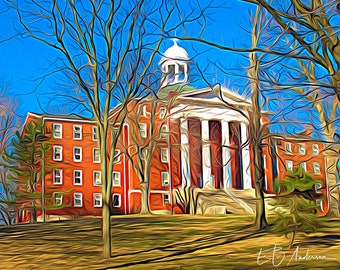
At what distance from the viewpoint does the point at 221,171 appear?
67.8 ft

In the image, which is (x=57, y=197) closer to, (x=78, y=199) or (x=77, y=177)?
(x=78, y=199)

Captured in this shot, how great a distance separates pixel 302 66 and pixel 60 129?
949 cm

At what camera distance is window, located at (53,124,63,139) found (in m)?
19.9

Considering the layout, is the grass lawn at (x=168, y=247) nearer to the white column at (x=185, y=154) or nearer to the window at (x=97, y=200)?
the window at (x=97, y=200)

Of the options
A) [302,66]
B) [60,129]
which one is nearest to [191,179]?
[60,129]

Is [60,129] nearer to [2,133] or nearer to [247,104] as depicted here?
[2,133]

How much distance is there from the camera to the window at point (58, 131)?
19.9 m

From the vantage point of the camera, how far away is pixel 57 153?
20156 millimetres

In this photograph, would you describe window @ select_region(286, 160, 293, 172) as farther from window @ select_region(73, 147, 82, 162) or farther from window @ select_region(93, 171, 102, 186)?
window @ select_region(73, 147, 82, 162)

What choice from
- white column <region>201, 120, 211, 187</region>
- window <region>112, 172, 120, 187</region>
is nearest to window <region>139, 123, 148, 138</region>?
window <region>112, 172, 120, 187</region>

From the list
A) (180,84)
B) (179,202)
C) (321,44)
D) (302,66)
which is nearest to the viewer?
(321,44)

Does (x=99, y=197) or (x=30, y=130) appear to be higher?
(x=30, y=130)
